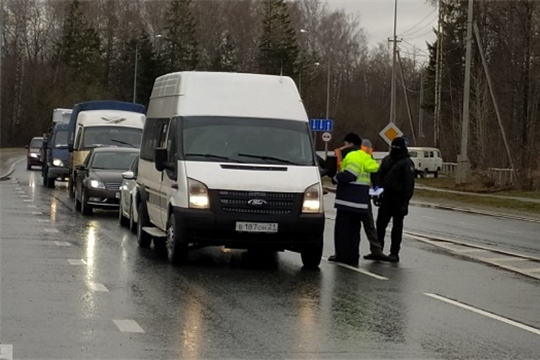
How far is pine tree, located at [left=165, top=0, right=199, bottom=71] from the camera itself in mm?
96312

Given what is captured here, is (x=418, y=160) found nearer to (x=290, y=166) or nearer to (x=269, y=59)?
(x=269, y=59)

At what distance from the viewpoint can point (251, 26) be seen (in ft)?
333

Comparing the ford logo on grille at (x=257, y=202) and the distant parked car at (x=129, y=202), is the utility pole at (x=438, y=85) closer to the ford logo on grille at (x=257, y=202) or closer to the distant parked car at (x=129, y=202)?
the distant parked car at (x=129, y=202)

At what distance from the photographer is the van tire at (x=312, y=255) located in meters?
14.1

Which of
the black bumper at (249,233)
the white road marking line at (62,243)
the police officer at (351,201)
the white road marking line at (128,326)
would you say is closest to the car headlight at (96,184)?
the white road marking line at (62,243)

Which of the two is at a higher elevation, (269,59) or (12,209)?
(269,59)

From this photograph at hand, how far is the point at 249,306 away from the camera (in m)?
10.8

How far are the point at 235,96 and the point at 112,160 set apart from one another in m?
10.2

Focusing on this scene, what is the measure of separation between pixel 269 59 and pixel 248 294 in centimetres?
8243

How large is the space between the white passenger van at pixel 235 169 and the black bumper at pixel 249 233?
0.04 ft

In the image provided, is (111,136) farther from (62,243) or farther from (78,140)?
(62,243)

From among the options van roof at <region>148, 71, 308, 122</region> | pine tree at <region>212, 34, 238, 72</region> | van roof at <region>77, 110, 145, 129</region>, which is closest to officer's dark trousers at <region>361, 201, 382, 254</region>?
van roof at <region>148, 71, 308, 122</region>

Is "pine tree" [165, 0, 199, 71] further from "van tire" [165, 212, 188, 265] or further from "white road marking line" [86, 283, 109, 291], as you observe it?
"white road marking line" [86, 283, 109, 291]

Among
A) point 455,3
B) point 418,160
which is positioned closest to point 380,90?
point 455,3
